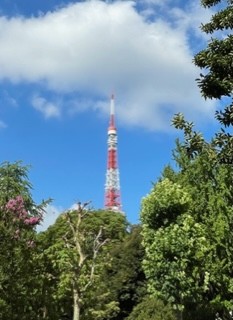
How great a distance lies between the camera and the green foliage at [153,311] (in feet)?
109

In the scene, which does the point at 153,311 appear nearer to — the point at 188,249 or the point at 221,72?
the point at 188,249

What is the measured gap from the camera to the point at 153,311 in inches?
1351

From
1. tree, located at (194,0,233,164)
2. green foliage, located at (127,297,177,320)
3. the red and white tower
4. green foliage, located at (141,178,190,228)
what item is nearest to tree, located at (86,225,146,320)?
green foliage, located at (127,297,177,320)

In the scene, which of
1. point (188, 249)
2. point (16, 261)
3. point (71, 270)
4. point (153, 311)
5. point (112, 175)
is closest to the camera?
point (16, 261)

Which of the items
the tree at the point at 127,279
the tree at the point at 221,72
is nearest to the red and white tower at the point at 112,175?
the tree at the point at 127,279

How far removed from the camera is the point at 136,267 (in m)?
40.9

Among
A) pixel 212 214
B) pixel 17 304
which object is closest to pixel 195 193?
pixel 212 214

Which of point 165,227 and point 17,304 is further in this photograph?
point 165,227

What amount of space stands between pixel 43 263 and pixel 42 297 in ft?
4.40

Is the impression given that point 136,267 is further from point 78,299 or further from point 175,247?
point 78,299

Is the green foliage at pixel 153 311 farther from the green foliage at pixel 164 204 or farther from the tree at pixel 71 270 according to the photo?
the green foliage at pixel 164 204

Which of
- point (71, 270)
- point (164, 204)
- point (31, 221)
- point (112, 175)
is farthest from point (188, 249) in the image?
point (112, 175)

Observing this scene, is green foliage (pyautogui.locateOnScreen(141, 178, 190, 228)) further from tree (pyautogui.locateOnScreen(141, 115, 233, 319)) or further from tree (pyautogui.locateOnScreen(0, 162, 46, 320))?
tree (pyautogui.locateOnScreen(0, 162, 46, 320))

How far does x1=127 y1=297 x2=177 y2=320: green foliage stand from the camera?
33.2m
